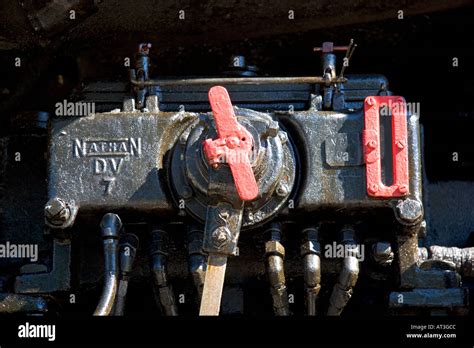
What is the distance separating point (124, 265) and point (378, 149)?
0.60m

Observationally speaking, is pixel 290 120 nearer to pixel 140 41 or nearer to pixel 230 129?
pixel 230 129

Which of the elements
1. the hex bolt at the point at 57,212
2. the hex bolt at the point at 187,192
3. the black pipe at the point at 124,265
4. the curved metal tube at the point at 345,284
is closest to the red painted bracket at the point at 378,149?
the curved metal tube at the point at 345,284

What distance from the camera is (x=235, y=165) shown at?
228cm

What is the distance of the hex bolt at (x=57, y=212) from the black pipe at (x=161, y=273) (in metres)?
0.20

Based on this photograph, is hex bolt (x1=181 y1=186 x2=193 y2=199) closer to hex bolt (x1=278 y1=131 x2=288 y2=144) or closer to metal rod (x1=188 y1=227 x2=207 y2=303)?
metal rod (x1=188 y1=227 x2=207 y2=303)

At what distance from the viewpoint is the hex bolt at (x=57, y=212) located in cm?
243

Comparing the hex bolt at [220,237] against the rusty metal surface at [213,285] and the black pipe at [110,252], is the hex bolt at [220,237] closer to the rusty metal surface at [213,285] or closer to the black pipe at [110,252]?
the rusty metal surface at [213,285]

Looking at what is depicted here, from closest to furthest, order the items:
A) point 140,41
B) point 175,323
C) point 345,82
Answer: point 175,323
point 345,82
point 140,41

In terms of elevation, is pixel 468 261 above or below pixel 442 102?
below

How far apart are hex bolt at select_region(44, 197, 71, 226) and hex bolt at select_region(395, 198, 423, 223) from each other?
703mm

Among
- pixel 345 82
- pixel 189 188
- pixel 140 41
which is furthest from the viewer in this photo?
pixel 140 41

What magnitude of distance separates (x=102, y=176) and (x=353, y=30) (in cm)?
84

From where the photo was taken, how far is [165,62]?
9.87ft

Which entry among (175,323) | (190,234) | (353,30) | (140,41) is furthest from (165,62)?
(175,323)
